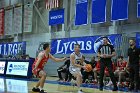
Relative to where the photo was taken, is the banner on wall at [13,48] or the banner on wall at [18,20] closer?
the banner on wall at [13,48]

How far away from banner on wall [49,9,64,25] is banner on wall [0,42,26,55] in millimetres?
4368

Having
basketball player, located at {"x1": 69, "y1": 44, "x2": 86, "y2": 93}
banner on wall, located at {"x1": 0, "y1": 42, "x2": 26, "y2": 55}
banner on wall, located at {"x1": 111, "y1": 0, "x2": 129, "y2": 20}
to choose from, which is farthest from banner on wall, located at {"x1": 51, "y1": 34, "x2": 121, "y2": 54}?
basketball player, located at {"x1": 69, "y1": 44, "x2": 86, "y2": 93}

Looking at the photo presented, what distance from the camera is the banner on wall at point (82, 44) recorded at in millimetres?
19922

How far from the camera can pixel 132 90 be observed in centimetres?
1382

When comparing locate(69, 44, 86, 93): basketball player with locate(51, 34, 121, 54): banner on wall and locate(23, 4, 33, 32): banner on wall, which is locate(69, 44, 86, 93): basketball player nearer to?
locate(51, 34, 121, 54): banner on wall

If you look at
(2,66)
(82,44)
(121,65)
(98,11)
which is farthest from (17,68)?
(121,65)

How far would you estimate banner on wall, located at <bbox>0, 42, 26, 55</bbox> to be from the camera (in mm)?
30109

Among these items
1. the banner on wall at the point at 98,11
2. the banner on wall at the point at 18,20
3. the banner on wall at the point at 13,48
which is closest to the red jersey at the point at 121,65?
the banner on wall at the point at 98,11

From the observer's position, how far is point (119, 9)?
62.6ft

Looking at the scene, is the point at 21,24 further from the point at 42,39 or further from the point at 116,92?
the point at 116,92

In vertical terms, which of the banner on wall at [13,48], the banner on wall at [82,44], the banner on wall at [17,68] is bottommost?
the banner on wall at [17,68]

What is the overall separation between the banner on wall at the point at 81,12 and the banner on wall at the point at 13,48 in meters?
8.91

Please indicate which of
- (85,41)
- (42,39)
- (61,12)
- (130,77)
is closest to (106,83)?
(130,77)

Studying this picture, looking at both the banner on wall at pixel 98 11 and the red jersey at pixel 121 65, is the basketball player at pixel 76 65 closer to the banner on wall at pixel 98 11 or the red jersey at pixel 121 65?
the red jersey at pixel 121 65
